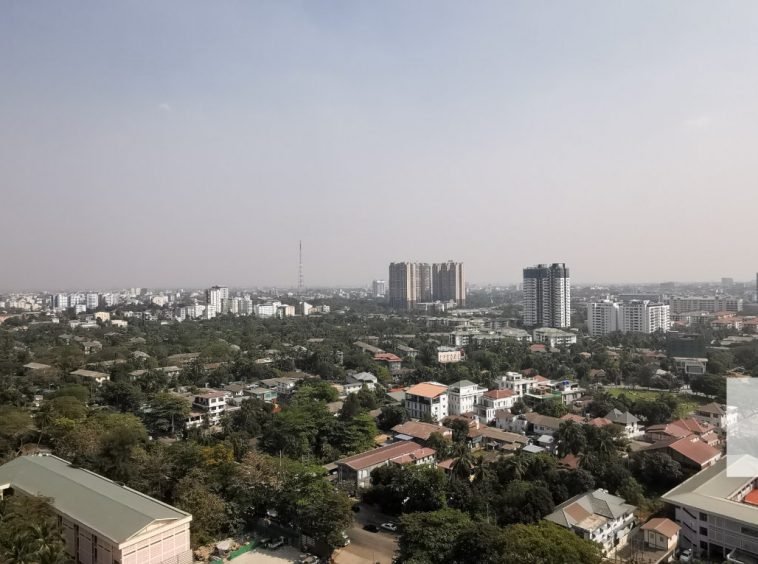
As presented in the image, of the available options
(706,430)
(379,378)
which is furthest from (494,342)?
(706,430)

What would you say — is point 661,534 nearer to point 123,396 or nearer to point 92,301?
point 123,396

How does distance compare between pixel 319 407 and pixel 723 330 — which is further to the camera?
pixel 723 330

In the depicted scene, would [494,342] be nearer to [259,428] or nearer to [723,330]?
[723,330]

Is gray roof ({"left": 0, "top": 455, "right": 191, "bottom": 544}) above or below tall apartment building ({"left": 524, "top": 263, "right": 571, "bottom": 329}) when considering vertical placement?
below

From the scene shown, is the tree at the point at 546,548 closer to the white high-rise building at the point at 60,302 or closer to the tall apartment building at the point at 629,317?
the tall apartment building at the point at 629,317

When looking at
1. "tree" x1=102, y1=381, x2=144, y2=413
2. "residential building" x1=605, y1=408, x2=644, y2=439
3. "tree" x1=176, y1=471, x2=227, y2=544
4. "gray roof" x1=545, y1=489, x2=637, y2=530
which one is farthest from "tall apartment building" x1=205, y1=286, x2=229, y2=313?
"gray roof" x1=545, y1=489, x2=637, y2=530

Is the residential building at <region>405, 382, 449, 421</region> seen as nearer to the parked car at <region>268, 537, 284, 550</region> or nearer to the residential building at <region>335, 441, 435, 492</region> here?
the residential building at <region>335, 441, 435, 492</region>

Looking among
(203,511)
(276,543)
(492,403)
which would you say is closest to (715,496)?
(276,543)
